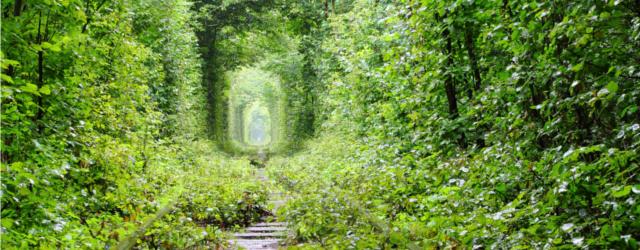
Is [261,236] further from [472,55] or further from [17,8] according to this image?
[17,8]

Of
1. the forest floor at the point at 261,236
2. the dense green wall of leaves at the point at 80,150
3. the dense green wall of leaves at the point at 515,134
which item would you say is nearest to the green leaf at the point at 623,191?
the dense green wall of leaves at the point at 515,134

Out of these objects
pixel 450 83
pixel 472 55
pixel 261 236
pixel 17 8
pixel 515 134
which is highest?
pixel 17 8

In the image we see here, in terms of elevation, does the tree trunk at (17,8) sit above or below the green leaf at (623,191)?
above

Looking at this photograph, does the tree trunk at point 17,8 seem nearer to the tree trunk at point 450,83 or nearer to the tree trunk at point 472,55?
the tree trunk at point 450,83

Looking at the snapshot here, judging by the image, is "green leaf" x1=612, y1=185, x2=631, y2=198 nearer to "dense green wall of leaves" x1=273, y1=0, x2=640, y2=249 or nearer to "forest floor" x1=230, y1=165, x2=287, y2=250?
"dense green wall of leaves" x1=273, y1=0, x2=640, y2=249

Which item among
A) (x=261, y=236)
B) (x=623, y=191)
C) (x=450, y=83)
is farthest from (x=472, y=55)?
(x=261, y=236)

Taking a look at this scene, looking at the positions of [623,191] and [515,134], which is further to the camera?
[515,134]

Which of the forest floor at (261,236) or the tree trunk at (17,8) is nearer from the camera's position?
the tree trunk at (17,8)

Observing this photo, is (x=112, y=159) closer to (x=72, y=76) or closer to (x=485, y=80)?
(x=72, y=76)

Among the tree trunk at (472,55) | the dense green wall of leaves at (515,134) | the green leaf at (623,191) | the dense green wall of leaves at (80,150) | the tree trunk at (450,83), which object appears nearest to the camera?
the green leaf at (623,191)

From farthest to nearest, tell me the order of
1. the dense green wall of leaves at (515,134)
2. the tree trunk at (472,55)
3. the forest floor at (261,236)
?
1. the forest floor at (261,236)
2. the tree trunk at (472,55)
3. the dense green wall of leaves at (515,134)

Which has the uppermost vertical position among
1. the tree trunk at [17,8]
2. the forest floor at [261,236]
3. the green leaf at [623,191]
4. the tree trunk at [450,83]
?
the tree trunk at [17,8]

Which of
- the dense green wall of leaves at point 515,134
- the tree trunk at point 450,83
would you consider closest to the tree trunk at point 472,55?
the dense green wall of leaves at point 515,134

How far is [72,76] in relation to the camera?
5.91 meters
